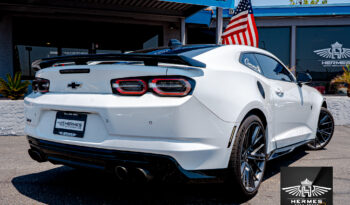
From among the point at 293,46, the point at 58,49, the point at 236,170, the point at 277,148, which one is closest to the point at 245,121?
the point at 236,170

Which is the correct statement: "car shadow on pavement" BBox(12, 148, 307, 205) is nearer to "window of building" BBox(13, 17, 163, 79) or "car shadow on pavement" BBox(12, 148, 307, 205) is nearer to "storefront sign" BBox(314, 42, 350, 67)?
"window of building" BBox(13, 17, 163, 79)

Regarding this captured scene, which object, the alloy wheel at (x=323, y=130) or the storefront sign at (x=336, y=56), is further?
the storefront sign at (x=336, y=56)

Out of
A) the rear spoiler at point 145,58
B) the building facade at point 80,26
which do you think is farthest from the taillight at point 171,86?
the building facade at point 80,26

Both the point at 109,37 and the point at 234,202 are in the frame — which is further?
the point at 109,37

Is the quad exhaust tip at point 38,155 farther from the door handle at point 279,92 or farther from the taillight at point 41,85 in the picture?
the door handle at point 279,92

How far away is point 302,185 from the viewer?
2.35 metres

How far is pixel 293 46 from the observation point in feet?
43.5

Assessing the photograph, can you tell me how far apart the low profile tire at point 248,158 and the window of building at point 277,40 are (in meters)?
11.3

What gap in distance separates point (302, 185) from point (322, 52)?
13.0m

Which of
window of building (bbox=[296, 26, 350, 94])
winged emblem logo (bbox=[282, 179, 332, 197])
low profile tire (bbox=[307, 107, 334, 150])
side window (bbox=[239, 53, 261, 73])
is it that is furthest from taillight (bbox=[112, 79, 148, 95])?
window of building (bbox=[296, 26, 350, 94])

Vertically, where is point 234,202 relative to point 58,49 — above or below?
below

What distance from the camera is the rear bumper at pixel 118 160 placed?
2150mm

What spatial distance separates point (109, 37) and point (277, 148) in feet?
33.3

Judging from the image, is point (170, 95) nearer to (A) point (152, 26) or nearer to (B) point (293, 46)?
(A) point (152, 26)
